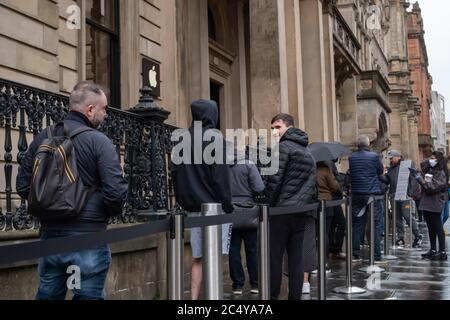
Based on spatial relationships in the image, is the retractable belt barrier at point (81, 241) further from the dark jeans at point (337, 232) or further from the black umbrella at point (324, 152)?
the dark jeans at point (337, 232)

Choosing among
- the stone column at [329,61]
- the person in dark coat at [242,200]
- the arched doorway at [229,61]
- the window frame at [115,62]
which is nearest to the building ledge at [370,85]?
the stone column at [329,61]

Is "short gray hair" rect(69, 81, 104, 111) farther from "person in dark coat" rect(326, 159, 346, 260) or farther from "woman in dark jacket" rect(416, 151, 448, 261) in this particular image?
"woman in dark jacket" rect(416, 151, 448, 261)

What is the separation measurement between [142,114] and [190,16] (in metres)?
7.55

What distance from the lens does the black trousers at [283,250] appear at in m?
6.11

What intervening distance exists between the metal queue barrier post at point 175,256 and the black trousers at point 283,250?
238 centimetres

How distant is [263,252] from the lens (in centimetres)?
499

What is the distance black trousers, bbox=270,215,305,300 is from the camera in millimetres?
6113

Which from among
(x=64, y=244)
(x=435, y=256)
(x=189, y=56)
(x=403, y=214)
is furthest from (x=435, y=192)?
(x=64, y=244)

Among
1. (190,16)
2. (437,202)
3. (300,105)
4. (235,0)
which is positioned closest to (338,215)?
(437,202)

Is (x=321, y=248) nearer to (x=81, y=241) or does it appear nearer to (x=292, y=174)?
(x=292, y=174)

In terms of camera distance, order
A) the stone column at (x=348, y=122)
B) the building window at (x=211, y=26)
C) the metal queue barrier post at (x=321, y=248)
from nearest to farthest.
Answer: the metal queue barrier post at (x=321, y=248), the building window at (x=211, y=26), the stone column at (x=348, y=122)

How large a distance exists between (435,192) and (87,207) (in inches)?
307

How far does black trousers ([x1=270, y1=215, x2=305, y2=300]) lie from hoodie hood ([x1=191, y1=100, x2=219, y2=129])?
117cm

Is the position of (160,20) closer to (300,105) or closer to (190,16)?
(190,16)
